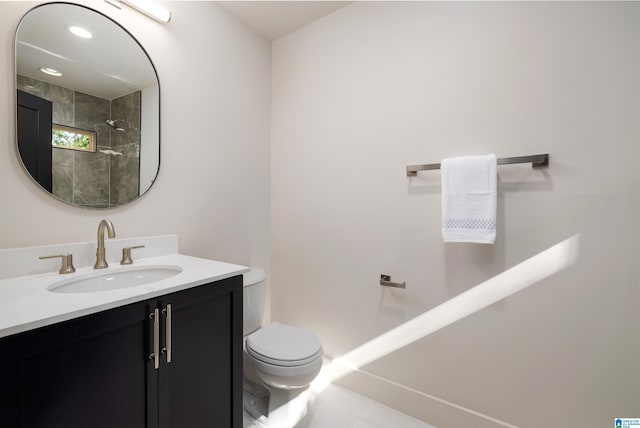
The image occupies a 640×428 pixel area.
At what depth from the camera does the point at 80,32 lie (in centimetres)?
127

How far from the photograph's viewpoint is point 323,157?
1.94m

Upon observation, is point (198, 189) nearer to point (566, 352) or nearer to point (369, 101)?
point (369, 101)

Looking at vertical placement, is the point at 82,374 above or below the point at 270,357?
above

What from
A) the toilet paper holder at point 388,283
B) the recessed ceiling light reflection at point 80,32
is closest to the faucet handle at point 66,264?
the recessed ceiling light reflection at point 80,32

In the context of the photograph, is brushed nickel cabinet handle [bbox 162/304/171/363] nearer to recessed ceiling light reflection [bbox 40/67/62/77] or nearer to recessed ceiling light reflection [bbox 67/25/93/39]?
recessed ceiling light reflection [bbox 40/67/62/77]

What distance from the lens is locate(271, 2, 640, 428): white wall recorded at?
116 centimetres

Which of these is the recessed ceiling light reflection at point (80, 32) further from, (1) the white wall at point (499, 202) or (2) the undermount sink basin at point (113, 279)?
(1) the white wall at point (499, 202)

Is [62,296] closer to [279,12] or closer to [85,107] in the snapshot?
[85,107]

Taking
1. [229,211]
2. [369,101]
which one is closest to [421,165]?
[369,101]

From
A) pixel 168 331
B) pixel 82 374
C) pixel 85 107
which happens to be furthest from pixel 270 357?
pixel 85 107

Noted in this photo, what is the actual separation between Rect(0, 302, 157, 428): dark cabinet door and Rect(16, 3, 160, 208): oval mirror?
74 centimetres

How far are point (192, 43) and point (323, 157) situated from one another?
3.35 ft

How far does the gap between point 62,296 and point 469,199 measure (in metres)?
1.62

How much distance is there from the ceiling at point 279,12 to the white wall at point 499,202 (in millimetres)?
66
